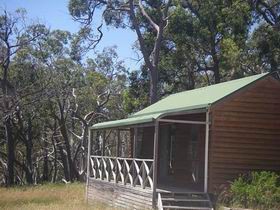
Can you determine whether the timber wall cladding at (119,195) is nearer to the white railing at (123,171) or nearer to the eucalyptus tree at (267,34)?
the white railing at (123,171)

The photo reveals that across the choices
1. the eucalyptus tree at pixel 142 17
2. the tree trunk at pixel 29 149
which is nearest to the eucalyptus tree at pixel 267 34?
the eucalyptus tree at pixel 142 17

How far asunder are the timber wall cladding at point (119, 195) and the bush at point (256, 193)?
2652 millimetres

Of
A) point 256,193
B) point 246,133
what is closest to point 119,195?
point 246,133

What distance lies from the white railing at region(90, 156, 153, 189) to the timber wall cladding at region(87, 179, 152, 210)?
0.25 metres

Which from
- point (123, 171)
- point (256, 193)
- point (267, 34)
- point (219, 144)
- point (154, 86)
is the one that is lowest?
point (256, 193)

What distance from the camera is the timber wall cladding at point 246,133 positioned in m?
17.2

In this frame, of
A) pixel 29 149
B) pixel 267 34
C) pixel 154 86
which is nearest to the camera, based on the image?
pixel 267 34

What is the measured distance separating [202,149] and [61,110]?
2165cm

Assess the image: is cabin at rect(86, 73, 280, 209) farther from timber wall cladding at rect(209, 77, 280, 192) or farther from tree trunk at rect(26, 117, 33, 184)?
tree trunk at rect(26, 117, 33, 184)

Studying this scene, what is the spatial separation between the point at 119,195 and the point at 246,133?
18.8ft

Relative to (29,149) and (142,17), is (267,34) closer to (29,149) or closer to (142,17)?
(142,17)

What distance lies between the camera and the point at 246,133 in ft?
57.8

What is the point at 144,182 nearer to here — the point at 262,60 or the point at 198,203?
the point at 198,203

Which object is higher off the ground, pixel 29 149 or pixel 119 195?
pixel 29 149
